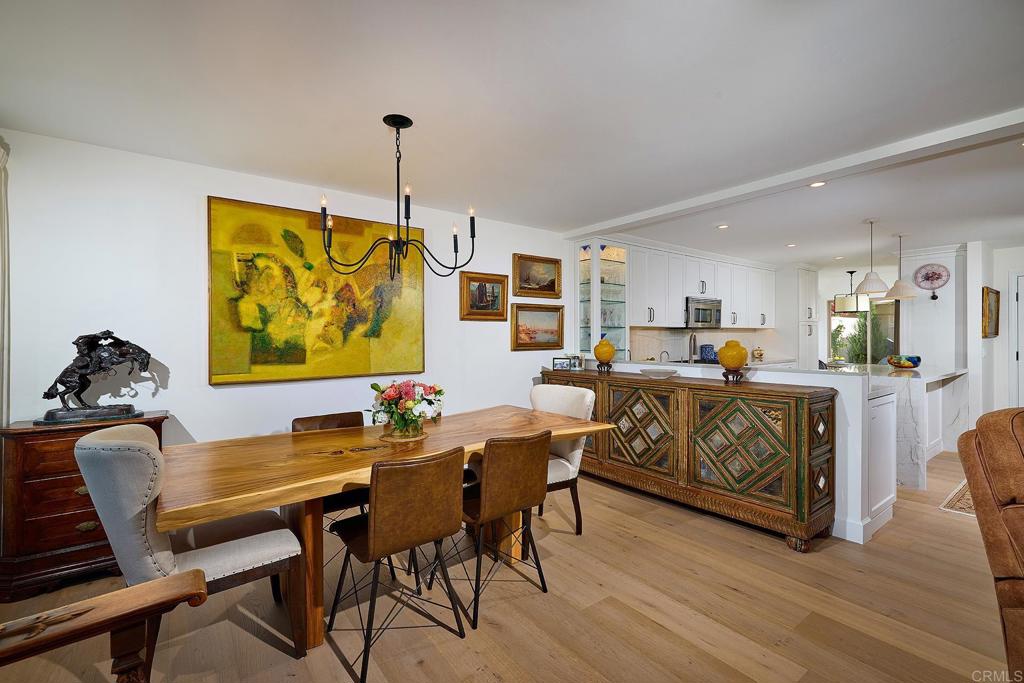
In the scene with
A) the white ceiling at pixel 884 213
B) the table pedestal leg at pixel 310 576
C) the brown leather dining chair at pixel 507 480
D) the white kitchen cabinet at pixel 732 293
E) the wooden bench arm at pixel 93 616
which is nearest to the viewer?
the wooden bench arm at pixel 93 616

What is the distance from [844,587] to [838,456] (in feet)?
2.98

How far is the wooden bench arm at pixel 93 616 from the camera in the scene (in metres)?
0.72

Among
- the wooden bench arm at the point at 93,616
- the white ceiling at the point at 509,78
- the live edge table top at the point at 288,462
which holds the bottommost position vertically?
the live edge table top at the point at 288,462

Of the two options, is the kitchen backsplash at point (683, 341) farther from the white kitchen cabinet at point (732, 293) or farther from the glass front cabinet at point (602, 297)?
the glass front cabinet at point (602, 297)

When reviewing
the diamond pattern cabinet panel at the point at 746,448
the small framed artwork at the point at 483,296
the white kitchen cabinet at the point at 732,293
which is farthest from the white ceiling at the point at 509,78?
the white kitchen cabinet at the point at 732,293

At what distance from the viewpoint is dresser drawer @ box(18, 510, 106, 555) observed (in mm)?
2264

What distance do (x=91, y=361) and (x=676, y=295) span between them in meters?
5.53

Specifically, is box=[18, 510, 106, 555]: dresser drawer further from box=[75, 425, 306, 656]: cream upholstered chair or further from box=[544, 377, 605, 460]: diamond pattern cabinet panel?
box=[544, 377, 605, 460]: diamond pattern cabinet panel

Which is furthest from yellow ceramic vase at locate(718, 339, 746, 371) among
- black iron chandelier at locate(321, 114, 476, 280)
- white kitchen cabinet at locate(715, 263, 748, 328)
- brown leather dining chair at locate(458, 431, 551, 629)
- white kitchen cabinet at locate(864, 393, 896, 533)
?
white kitchen cabinet at locate(715, 263, 748, 328)

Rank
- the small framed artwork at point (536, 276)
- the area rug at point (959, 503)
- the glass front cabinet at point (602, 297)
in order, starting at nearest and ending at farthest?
the area rug at point (959, 503) → the small framed artwork at point (536, 276) → the glass front cabinet at point (602, 297)

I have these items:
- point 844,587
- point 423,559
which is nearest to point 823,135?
point 844,587

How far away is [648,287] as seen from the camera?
211 inches

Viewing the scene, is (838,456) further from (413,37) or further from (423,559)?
(413,37)

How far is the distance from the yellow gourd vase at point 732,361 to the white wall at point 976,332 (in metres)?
4.15
